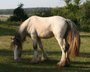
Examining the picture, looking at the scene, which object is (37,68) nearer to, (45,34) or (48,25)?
(45,34)

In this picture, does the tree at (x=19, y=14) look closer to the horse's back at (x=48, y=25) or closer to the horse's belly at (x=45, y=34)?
the horse's back at (x=48, y=25)

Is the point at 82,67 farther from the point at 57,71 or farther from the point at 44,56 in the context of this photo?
the point at 44,56

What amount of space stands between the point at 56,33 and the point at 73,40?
0.60 metres

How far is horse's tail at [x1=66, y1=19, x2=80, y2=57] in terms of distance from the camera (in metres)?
10.7

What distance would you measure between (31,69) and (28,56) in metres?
2.96

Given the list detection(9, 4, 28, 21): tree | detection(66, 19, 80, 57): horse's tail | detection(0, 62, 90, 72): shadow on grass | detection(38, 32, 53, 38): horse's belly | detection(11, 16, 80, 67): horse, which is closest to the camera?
detection(0, 62, 90, 72): shadow on grass

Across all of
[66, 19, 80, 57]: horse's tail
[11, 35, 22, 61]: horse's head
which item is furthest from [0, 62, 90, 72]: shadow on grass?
[11, 35, 22, 61]: horse's head

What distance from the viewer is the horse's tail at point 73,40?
35.2 feet

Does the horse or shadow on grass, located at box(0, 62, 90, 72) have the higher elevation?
the horse

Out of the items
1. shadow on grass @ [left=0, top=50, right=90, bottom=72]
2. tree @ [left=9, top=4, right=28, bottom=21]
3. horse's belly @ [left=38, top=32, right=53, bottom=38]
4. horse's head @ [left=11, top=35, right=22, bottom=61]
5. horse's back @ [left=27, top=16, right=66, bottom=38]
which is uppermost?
horse's back @ [left=27, top=16, right=66, bottom=38]

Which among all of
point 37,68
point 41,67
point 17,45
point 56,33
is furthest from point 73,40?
point 17,45

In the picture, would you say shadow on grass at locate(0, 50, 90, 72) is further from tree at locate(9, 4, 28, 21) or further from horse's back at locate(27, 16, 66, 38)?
tree at locate(9, 4, 28, 21)

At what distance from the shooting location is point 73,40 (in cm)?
1088

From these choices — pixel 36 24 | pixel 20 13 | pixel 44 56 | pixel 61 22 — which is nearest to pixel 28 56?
pixel 44 56
